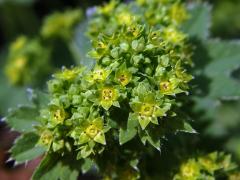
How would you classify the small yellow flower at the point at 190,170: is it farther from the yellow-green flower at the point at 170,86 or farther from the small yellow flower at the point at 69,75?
the small yellow flower at the point at 69,75

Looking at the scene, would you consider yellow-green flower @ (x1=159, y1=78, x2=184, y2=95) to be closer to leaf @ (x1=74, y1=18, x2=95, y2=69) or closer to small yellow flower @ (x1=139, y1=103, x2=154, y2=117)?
small yellow flower @ (x1=139, y1=103, x2=154, y2=117)

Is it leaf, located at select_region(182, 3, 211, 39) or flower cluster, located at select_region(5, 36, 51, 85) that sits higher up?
flower cluster, located at select_region(5, 36, 51, 85)

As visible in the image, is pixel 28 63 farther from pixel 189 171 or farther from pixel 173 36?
pixel 189 171

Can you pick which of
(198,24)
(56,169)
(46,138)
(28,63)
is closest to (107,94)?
(46,138)

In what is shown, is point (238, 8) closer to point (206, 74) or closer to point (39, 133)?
point (206, 74)

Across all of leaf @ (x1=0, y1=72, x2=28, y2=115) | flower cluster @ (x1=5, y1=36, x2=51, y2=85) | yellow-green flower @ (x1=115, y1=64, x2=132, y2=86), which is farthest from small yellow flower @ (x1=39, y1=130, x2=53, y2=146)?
leaf @ (x1=0, y1=72, x2=28, y2=115)

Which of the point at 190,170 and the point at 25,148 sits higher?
the point at 25,148

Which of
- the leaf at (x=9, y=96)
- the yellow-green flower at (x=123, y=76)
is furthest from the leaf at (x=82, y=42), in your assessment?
the leaf at (x=9, y=96)

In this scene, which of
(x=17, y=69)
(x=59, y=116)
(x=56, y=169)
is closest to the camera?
(x=59, y=116)
